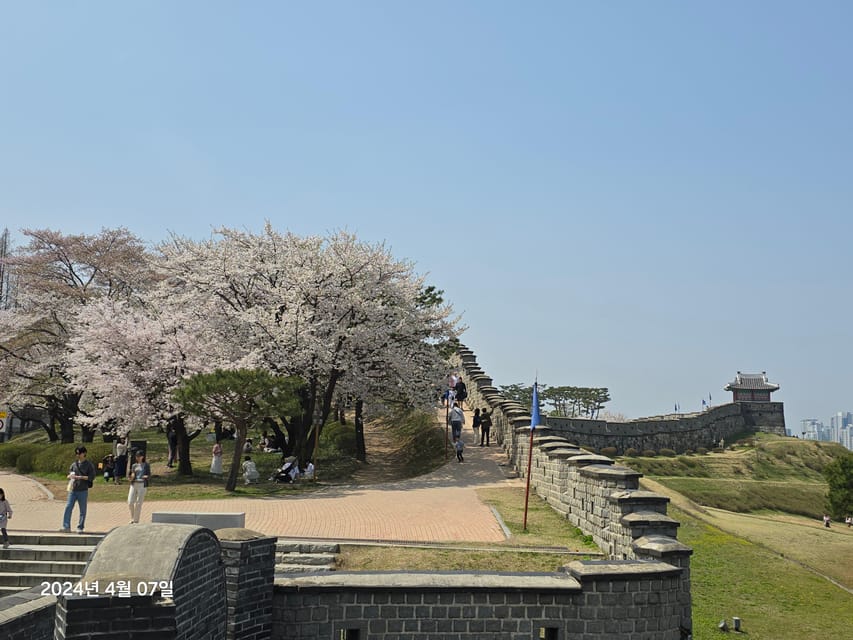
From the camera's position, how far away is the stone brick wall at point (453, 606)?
908 centimetres

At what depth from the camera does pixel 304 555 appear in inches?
520

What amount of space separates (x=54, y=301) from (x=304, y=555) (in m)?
31.1

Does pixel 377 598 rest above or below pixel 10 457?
below

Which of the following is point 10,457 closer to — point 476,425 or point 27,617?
point 476,425

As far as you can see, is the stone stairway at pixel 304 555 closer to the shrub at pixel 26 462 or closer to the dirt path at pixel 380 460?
the dirt path at pixel 380 460

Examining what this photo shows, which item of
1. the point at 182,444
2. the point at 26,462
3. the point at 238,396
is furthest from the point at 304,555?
the point at 26,462

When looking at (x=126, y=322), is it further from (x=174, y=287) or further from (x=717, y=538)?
(x=717, y=538)

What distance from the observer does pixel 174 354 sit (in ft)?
84.5

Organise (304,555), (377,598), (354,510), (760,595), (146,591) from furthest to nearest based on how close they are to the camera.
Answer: (354,510), (760,595), (304,555), (377,598), (146,591)

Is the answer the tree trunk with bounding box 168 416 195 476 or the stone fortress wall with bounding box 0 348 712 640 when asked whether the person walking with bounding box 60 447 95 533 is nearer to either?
the stone fortress wall with bounding box 0 348 712 640

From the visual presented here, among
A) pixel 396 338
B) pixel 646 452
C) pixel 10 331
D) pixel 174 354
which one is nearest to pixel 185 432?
pixel 174 354

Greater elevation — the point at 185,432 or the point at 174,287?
the point at 174,287

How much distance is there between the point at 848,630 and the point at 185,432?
2141 centimetres

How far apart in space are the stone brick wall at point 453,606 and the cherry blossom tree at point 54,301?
2937 centimetres
